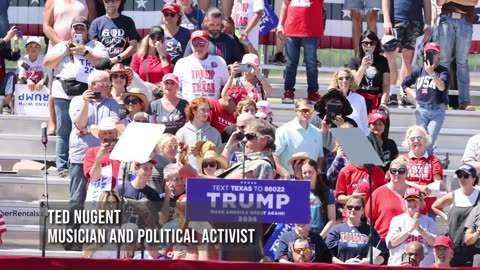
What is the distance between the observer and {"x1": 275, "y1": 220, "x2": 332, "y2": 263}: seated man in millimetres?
12664

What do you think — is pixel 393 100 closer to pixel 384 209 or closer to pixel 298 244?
pixel 384 209

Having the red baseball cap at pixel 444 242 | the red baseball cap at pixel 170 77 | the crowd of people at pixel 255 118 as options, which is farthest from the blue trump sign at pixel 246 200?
the red baseball cap at pixel 170 77

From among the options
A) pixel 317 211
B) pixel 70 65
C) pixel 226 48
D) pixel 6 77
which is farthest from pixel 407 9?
pixel 6 77

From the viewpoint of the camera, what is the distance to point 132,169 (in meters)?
13.6

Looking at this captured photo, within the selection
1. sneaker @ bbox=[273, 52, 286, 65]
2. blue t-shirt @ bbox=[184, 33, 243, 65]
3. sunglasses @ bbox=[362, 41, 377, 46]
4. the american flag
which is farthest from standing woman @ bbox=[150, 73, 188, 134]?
the american flag

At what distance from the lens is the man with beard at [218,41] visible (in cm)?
1577

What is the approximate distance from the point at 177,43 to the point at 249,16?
4.27 feet

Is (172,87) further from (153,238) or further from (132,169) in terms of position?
(153,238)

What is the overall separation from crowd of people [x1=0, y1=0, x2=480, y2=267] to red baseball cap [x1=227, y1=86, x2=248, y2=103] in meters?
0.01

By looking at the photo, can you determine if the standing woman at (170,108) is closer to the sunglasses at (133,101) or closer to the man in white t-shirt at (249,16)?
the sunglasses at (133,101)

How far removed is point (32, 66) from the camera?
57.3 ft

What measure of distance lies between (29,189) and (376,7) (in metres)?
4.28

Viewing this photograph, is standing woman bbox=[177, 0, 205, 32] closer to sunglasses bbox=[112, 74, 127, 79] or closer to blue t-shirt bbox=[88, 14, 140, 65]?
blue t-shirt bbox=[88, 14, 140, 65]

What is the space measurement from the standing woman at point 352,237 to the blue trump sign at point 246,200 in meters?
1.50
